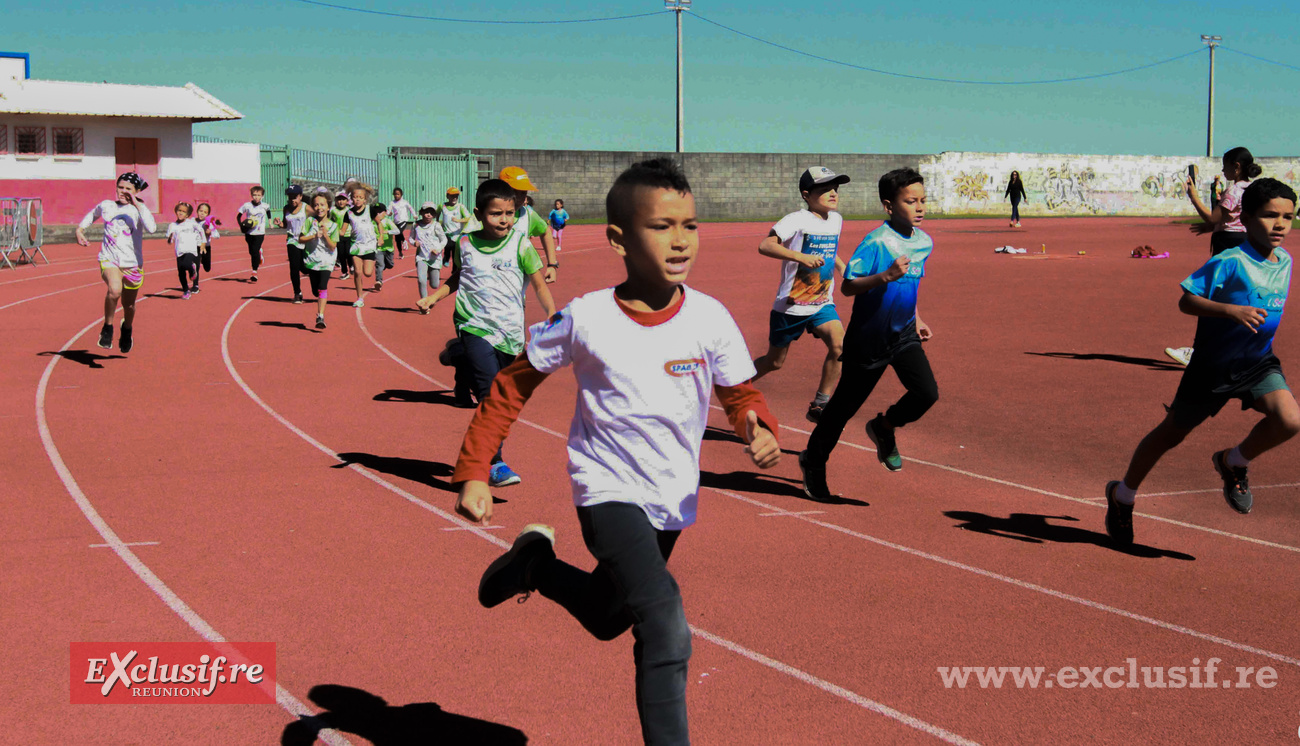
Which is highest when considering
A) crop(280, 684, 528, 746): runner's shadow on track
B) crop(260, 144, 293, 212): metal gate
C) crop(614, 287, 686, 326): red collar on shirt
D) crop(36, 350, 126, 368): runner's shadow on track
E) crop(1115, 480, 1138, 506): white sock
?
crop(260, 144, 293, 212): metal gate

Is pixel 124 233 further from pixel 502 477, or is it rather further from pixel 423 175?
pixel 423 175

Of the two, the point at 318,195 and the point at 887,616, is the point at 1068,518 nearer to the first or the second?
the point at 887,616

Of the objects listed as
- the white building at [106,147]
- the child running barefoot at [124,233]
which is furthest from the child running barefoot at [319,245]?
the white building at [106,147]

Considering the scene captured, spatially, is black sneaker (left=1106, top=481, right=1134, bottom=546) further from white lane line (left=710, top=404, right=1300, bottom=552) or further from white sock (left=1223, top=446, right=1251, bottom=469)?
white lane line (left=710, top=404, right=1300, bottom=552)

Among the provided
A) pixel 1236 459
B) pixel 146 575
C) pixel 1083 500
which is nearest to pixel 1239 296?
pixel 1236 459

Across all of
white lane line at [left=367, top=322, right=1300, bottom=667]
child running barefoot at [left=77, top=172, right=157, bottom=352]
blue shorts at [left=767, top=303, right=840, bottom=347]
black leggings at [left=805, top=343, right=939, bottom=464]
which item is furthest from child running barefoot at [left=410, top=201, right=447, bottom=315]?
black leggings at [left=805, top=343, right=939, bottom=464]

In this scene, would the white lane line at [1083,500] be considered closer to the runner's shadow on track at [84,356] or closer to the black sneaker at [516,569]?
the black sneaker at [516,569]

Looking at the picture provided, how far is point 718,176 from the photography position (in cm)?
5294

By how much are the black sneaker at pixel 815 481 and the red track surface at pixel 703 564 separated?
0.48 feet

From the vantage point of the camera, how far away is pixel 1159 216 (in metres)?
59.2

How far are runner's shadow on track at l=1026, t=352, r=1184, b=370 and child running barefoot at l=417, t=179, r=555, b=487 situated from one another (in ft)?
24.6

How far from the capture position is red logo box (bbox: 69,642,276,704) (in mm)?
4348

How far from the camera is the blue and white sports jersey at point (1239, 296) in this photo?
19.0 ft

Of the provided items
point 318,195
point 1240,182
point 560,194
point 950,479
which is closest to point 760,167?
point 560,194
